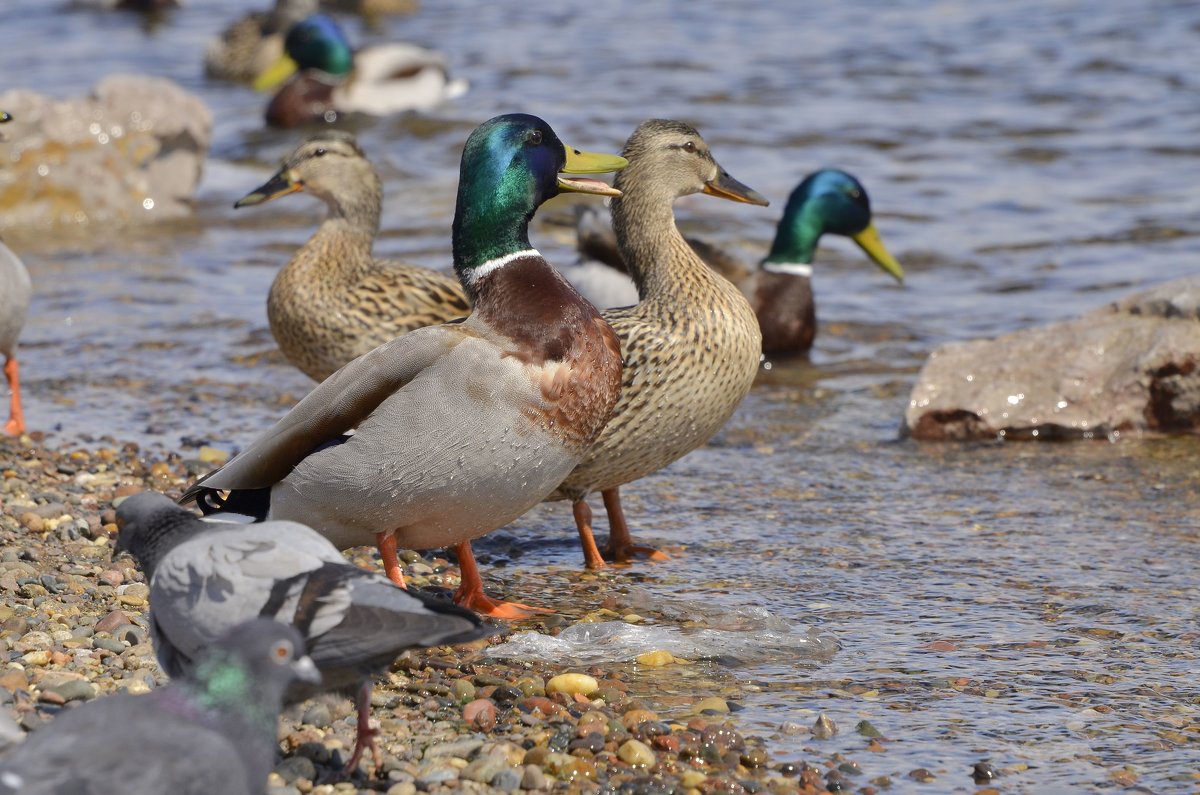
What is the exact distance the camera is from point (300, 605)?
10.9 feet

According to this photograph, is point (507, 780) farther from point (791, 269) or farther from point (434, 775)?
point (791, 269)

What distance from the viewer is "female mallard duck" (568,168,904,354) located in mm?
9180

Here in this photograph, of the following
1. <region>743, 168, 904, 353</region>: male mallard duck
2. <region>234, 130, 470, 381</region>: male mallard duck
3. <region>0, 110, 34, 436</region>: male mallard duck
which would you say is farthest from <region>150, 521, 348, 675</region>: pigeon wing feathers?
<region>743, 168, 904, 353</region>: male mallard duck

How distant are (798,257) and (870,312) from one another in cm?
63

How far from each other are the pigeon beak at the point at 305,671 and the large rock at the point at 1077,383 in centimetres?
458

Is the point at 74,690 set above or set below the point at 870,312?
above

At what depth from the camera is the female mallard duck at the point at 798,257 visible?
30.1 feet

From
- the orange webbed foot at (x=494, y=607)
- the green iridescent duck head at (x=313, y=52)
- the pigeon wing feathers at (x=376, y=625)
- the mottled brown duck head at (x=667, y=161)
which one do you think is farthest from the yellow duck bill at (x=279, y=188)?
the green iridescent duck head at (x=313, y=52)

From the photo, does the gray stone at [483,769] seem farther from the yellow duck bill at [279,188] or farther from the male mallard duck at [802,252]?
the male mallard duck at [802,252]

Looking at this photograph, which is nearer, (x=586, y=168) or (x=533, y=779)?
(x=533, y=779)

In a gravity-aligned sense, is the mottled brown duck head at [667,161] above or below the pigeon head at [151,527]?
above

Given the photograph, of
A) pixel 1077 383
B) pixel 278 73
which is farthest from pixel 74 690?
pixel 278 73

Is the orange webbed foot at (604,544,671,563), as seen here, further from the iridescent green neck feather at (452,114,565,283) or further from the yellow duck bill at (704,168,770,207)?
the yellow duck bill at (704,168,770,207)

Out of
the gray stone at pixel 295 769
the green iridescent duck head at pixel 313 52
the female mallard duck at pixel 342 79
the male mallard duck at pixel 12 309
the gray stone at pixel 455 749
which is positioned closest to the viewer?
the gray stone at pixel 295 769
